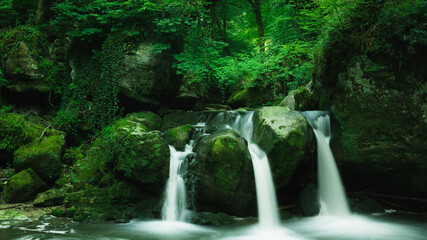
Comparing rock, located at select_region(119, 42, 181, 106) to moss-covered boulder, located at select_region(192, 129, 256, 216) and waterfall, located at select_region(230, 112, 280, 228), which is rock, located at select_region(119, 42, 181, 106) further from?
waterfall, located at select_region(230, 112, 280, 228)

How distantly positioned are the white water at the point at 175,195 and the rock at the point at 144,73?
3.33 metres

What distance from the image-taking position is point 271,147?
5.82m

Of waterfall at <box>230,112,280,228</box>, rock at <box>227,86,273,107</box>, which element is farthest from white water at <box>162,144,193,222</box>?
rock at <box>227,86,273,107</box>

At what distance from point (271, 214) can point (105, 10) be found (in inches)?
310

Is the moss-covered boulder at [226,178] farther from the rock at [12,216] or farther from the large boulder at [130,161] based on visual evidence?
the rock at [12,216]

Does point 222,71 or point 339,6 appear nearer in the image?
point 339,6

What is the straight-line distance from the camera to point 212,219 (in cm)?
534

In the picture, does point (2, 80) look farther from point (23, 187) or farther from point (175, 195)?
point (175, 195)

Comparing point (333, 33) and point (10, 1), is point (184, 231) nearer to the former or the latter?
point (333, 33)

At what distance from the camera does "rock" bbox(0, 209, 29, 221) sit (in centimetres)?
505

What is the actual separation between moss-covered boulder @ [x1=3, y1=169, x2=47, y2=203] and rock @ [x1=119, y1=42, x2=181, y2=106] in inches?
141

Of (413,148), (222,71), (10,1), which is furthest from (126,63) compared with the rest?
(413,148)

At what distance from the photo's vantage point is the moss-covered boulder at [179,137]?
6.99 metres

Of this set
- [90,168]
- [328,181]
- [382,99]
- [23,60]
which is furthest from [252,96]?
[23,60]
